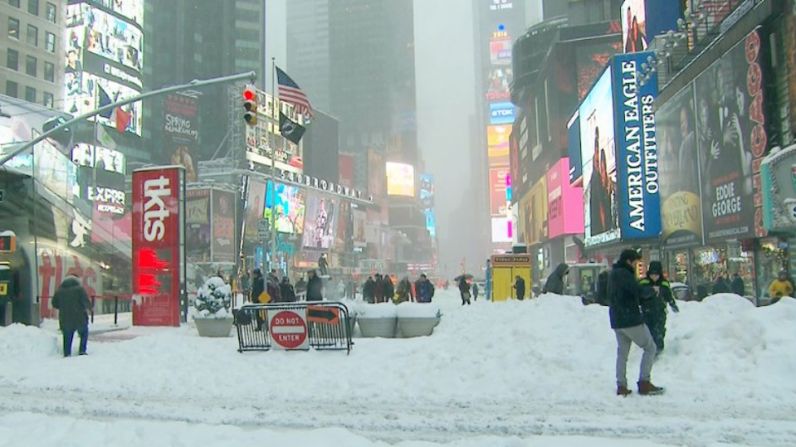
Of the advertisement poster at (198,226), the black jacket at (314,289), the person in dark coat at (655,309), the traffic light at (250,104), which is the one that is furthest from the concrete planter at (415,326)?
the advertisement poster at (198,226)

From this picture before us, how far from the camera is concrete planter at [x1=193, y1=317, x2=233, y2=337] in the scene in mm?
16328

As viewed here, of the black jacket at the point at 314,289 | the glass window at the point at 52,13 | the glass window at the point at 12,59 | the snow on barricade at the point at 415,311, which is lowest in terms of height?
the snow on barricade at the point at 415,311

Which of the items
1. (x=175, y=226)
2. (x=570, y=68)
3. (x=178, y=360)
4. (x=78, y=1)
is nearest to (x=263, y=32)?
(x=78, y=1)

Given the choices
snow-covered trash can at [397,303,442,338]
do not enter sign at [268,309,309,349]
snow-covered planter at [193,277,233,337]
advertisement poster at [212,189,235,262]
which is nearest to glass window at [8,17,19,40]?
advertisement poster at [212,189,235,262]

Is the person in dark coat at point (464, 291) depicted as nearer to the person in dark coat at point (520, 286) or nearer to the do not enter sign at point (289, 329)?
the person in dark coat at point (520, 286)

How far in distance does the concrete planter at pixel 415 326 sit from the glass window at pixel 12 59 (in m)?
62.0

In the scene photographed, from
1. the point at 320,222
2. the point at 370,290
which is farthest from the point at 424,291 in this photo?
the point at 320,222

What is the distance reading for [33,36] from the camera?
214 ft

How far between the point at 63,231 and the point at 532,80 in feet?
255

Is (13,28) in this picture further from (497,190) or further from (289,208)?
(497,190)

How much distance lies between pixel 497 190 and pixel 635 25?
13502 centimetres

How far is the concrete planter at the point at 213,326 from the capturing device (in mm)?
16328

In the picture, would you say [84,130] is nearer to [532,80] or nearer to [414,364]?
[532,80]

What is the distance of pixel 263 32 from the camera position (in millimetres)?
121625
